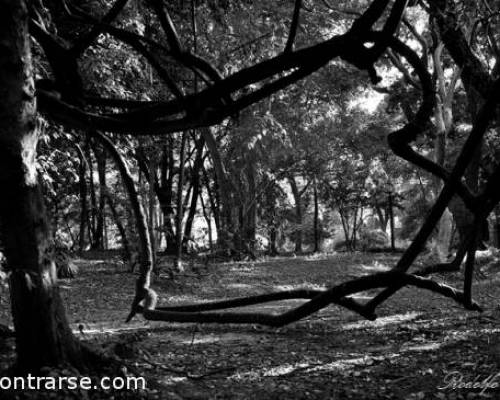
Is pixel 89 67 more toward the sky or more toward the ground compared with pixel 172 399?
more toward the sky

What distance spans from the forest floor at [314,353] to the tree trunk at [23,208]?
0.96 feet

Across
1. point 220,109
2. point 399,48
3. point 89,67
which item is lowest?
point 220,109

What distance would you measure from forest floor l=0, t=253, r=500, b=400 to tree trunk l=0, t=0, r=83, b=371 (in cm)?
29

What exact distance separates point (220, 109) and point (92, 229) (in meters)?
27.8

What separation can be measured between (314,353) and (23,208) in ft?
10.9

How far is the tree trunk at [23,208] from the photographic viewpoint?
7.29 feet

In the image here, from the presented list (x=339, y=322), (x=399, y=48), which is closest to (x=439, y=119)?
(x=339, y=322)

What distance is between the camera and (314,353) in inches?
188

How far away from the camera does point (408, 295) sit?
10.3 metres

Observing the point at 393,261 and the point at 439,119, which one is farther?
the point at 393,261

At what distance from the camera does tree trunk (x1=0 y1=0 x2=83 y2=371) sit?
2223 mm

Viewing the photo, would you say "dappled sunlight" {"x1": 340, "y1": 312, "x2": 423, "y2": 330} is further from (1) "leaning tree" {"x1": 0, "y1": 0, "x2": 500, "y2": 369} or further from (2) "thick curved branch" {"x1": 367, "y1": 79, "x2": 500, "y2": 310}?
(2) "thick curved branch" {"x1": 367, "y1": 79, "x2": 500, "y2": 310}

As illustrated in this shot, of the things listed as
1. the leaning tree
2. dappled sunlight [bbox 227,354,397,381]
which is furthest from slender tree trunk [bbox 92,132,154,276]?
dappled sunlight [bbox 227,354,397,381]

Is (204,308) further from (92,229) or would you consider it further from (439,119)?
(92,229)
